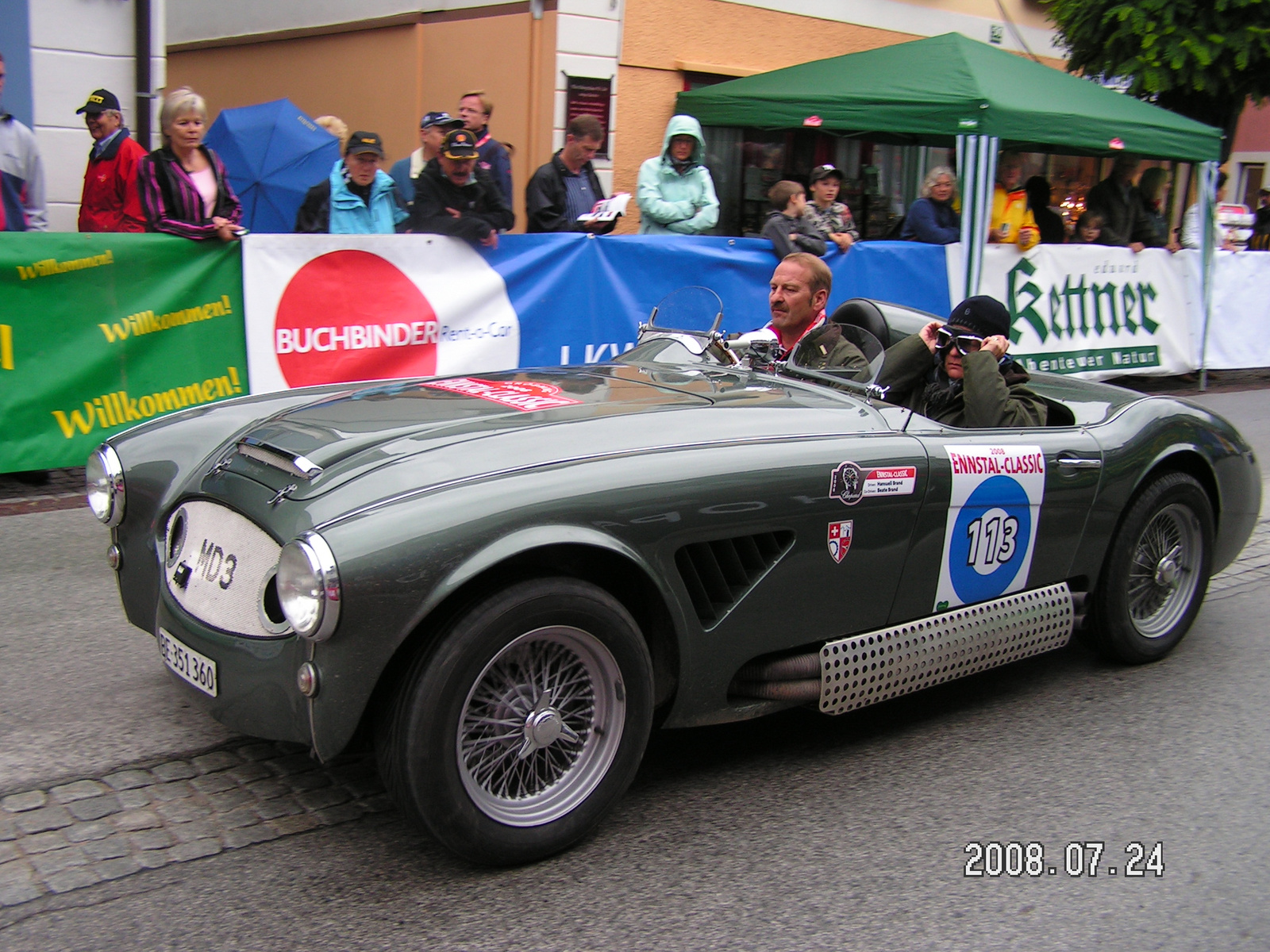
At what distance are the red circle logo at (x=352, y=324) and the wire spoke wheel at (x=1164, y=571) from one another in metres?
4.15

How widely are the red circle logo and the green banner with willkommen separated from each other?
0.28 meters

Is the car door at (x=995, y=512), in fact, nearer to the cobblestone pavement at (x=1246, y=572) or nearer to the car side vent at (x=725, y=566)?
the car side vent at (x=725, y=566)

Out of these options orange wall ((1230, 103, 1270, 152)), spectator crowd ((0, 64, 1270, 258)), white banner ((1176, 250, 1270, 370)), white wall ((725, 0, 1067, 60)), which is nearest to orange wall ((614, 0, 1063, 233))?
white wall ((725, 0, 1067, 60))


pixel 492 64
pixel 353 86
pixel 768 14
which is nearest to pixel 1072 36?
pixel 768 14

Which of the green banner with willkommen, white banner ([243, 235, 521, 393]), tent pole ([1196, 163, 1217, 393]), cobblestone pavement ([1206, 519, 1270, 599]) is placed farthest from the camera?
tent pole ([1196, 163, 1217, 393])

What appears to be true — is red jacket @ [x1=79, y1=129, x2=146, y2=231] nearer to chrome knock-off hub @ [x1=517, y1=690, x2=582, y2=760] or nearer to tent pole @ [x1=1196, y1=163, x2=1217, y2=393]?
chrome knock-off hub @ [x1=517, y1=690, x2=582, y2=760]

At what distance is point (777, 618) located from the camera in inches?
125

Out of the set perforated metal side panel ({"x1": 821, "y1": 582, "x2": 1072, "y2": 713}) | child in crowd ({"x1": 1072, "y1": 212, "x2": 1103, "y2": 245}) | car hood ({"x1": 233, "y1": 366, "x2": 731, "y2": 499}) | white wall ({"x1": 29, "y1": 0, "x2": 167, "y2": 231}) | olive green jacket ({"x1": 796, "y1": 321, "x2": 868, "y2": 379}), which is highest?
white wall ({"x1": 29, "y1": 0, "x2": 167, "y2": 231})

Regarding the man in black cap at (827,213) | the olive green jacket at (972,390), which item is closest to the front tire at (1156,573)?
the olive green jacket at (972,390)

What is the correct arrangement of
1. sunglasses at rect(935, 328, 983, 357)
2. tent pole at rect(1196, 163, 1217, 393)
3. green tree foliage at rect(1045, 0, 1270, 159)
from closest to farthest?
sunglasses at rect(935, 328, 983, 357) < tent pole at rect(1196, 163, 1217, 393) < green tree foliage at rect(1045, 0, 1270, 159)

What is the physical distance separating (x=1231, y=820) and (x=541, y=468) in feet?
6.90

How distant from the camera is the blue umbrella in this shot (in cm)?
941

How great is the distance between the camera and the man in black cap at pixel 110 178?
23.3ft
